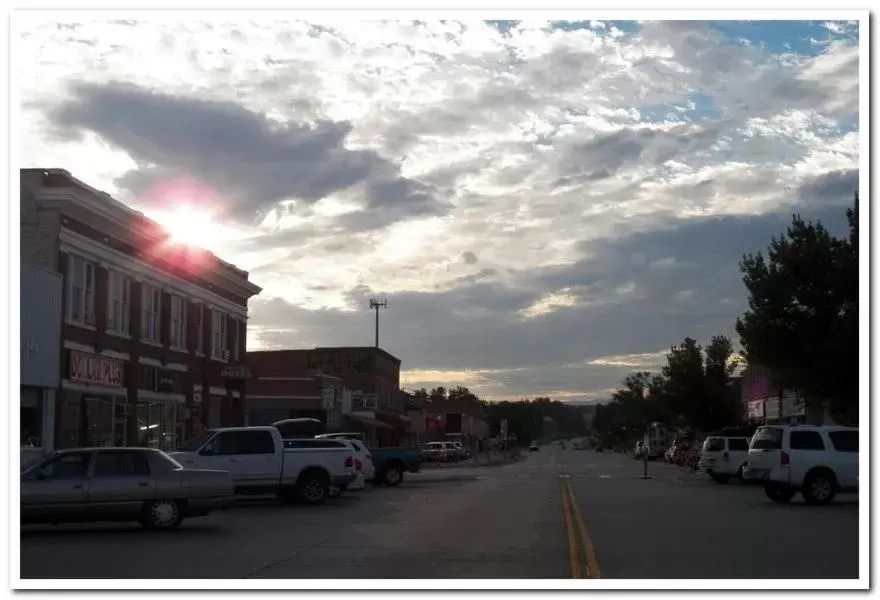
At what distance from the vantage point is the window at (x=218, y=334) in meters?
50.0

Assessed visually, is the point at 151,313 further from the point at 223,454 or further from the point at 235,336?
the point at 223,454

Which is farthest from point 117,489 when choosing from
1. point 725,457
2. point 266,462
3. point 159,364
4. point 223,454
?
point 725,457

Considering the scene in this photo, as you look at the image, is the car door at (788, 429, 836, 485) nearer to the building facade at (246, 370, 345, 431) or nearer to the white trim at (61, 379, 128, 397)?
the white trim at (61, 379, 128, 397)

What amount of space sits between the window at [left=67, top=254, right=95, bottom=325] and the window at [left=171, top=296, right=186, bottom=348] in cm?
755

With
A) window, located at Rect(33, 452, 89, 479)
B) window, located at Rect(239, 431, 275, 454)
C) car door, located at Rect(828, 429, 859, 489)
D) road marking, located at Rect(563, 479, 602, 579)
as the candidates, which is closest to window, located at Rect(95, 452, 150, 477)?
window, located at Rect(33, 452, 89, 479)

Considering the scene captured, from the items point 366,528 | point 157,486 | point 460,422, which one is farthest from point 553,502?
point 460,422

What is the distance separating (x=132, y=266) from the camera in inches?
1604

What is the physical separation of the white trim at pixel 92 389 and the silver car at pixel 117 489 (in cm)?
1391

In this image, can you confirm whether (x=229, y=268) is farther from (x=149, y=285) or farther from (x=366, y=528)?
(x=366, y=528)

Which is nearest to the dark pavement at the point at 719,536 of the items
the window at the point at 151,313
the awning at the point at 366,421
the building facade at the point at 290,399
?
the window at the point at 151,313

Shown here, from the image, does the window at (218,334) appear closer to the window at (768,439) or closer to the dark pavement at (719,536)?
the dark pavement at (719,536)

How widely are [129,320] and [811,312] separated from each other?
22.3m

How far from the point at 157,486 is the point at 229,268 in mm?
30514

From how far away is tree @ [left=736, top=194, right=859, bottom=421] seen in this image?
1444 inches
